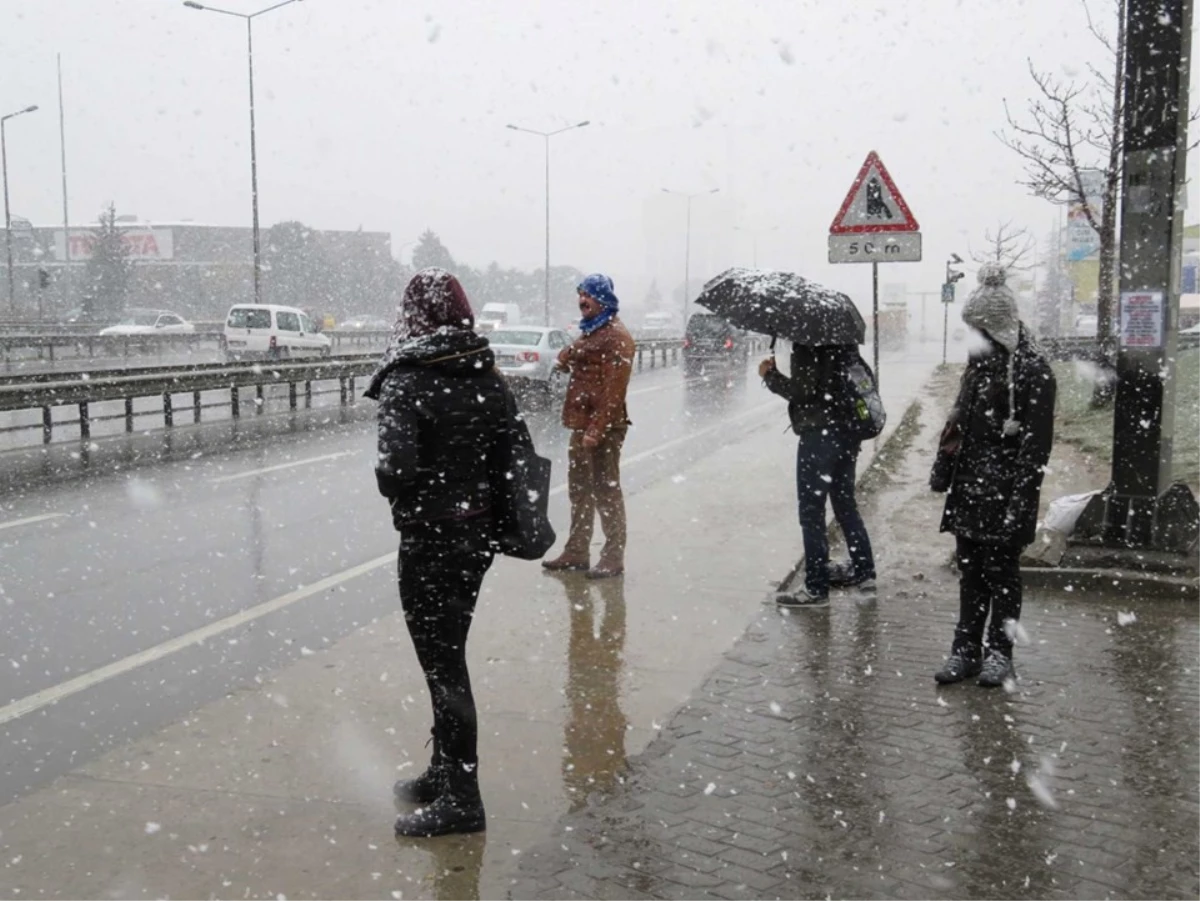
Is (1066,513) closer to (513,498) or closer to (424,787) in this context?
(513,498)

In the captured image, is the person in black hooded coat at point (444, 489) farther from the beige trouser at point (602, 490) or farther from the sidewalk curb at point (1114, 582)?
the sidewalk curb at point (1114, 582)

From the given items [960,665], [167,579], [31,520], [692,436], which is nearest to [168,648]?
[167,579]

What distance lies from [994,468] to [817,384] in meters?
1.46

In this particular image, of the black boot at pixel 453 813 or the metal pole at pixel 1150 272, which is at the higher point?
the metal pole at pixel 1150 272

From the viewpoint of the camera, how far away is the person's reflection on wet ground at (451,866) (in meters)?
3.49

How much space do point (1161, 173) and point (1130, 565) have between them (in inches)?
89.8

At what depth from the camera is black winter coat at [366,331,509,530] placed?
3709 millimetres

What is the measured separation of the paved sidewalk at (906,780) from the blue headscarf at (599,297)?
6.88 feet

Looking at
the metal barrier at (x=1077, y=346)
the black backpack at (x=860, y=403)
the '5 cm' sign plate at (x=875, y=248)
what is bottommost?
the metal barrier at (x=1077, y=346)

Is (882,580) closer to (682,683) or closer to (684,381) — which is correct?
(682,683)

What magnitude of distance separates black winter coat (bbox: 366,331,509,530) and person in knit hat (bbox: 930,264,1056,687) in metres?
2.45

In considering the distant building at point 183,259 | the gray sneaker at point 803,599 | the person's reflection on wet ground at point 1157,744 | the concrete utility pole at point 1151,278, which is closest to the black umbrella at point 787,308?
the gray sneaker at point 803,599

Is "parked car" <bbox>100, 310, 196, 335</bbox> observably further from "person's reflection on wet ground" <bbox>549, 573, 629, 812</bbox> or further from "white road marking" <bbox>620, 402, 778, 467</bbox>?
"person's reflection on wet ground" <bbox>549, 573, 629, 812</bbox>

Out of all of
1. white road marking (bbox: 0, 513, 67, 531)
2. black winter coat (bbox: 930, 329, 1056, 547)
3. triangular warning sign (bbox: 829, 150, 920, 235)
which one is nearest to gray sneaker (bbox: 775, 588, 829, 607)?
black winter coat (bbox: 930, 329, 1056, 547)
